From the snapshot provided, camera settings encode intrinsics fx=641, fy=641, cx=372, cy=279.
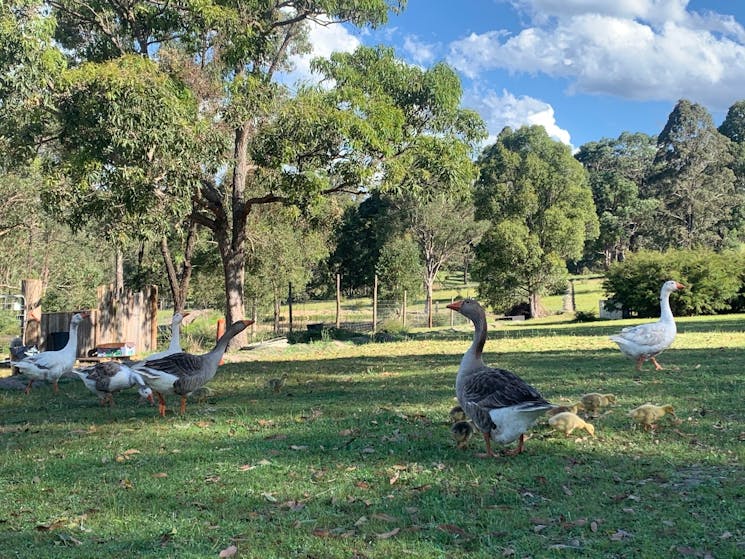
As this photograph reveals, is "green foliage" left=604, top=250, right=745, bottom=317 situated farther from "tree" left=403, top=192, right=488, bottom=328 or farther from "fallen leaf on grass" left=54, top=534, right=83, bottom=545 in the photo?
"fallen leaf on grass" left=54, top=534, right=83, bottom=545

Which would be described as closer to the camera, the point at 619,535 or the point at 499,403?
the point at 619,535

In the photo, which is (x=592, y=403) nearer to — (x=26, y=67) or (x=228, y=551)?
(x=228, y=551)

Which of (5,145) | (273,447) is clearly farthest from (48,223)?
(273,447)

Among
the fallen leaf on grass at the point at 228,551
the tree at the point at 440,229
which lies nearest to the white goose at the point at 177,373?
the fallen leaf on grass at the point at 228,551

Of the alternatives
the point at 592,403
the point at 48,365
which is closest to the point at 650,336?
the point at 592,403

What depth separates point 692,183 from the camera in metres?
55.4

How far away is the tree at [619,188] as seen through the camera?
55.1m

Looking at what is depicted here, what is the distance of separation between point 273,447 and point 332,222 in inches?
618

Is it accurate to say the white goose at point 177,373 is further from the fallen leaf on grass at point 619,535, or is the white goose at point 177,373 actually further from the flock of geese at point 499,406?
the fallen leaf on grass at point 619,535

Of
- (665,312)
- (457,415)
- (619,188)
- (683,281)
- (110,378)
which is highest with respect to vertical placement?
(619,188)

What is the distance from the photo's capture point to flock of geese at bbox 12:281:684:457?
590cm

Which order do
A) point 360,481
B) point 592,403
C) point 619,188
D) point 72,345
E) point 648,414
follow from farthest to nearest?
1. point 619,188
2. point 72,345
3. point 592,403
4. point 648,414
5. point 360,481

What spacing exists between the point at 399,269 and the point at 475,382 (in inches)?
1571

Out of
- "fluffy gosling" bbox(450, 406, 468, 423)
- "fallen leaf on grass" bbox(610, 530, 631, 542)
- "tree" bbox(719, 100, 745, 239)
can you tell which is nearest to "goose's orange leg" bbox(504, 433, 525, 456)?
"fluffy gosling" bbox(450, 406, 468, 423)
